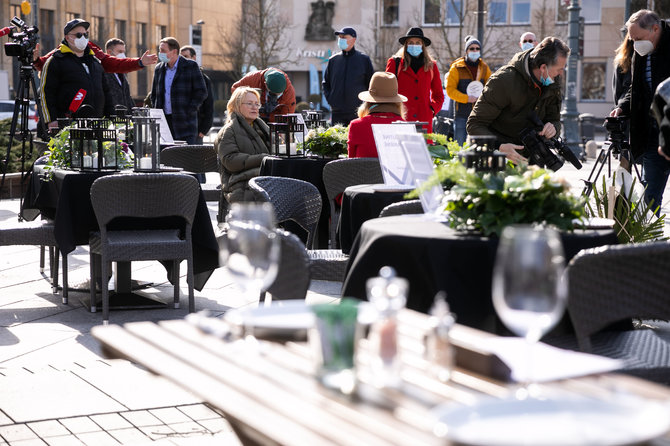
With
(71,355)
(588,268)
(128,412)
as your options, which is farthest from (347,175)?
(588,268)

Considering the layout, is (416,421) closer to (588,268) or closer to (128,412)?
(588,268)

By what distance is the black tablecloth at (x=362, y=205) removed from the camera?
20.8 ft

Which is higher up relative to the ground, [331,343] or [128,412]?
[331,343]

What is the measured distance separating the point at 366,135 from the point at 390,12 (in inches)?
1894

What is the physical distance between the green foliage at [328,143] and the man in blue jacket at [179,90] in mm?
4502

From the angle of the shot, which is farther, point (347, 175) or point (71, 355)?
point (347, 175)

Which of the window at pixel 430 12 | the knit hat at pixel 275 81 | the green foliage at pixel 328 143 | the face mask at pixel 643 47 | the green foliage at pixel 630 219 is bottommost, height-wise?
the green foliage at pixel 630 219

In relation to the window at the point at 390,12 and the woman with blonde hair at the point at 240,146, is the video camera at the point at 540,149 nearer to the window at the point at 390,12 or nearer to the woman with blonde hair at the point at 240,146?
the woman with blonde hair at the point at 240,146

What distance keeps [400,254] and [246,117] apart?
5.39 m

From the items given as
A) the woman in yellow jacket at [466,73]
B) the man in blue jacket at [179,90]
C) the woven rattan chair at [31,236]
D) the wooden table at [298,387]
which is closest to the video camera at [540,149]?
the woven rattan chair at [31,236]

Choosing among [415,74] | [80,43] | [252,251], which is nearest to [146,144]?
[80,43]

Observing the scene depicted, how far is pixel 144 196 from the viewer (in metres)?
6.52

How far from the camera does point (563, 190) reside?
392 centimetres

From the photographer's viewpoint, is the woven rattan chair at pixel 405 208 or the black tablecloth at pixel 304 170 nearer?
the woven rattan chair at pixel 405 208
